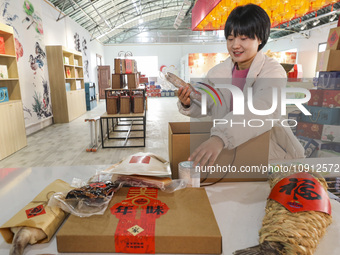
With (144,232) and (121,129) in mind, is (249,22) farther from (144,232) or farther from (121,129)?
(121,129)

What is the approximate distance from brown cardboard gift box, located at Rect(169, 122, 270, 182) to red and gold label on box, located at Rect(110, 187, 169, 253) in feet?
0.80

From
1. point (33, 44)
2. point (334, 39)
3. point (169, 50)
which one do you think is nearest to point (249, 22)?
point (334, 39)

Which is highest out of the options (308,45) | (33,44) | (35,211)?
(308,45)

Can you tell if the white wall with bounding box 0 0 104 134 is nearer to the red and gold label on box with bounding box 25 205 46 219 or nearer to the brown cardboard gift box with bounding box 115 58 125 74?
the brown cardboard gift box with bounding box 115 58 125 74

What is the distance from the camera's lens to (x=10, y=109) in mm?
4227

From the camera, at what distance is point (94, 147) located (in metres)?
4.57

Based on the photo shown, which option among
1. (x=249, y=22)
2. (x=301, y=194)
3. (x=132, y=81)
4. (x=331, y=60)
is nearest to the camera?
(x=301, y=194)

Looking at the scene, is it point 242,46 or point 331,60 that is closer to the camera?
point 242,46

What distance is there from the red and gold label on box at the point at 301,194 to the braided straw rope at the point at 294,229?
2cm

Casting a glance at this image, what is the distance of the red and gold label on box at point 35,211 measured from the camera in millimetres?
767

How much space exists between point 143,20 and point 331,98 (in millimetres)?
15096

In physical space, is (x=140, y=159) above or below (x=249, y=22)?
below

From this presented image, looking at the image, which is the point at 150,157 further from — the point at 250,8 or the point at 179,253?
the point at 250,8

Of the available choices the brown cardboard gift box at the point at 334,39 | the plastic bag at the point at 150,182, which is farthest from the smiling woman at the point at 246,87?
the brown cardboard gift box at the point at 334,39
